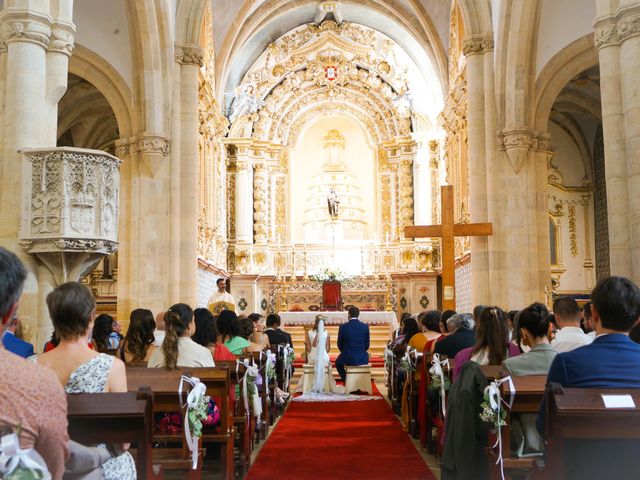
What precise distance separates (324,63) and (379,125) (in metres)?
2.60

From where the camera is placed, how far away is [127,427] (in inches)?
148

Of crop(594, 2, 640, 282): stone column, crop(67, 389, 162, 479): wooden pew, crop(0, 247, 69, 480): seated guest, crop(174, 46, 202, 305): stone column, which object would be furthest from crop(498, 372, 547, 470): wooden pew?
crop(174, 46, 202, 305): stone column

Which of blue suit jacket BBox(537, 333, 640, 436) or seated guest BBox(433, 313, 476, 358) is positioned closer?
blue suit jacket BBox(537, 333, 640, 436)

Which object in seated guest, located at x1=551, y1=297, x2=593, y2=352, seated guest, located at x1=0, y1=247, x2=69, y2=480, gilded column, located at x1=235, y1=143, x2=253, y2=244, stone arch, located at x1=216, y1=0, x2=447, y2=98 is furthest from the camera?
gilded column, located at x1=235, y1=143, x2=253, y2=244

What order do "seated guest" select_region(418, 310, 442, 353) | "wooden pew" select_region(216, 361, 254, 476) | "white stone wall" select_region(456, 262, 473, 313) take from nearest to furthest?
"wooden pew" select_region(216, 361, 254, 476), "seated guest" select_region(418, 310, 442, 353), "white stone wall" select_region(456, 262, 473, 313)

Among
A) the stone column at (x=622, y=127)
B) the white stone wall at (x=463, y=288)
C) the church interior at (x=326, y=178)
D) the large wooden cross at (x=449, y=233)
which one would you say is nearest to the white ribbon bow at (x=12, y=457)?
the church interior at (x=326, y=178)

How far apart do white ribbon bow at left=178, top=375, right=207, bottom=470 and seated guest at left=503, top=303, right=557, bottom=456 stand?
78.5 inches

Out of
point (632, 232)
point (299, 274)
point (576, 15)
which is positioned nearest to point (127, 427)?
point (632, 232)

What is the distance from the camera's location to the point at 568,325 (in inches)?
250

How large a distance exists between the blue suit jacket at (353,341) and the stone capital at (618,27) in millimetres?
5908

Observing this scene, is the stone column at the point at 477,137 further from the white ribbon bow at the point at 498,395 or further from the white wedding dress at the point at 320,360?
the white ribbon bow at the point at 498,395

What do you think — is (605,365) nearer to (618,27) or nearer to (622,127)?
(622,127)

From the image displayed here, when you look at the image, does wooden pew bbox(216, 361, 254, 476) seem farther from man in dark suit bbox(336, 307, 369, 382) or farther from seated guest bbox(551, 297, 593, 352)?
man in dark suit bbox(336, 307, 369, 382)

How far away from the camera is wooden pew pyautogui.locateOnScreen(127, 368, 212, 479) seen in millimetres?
5402
